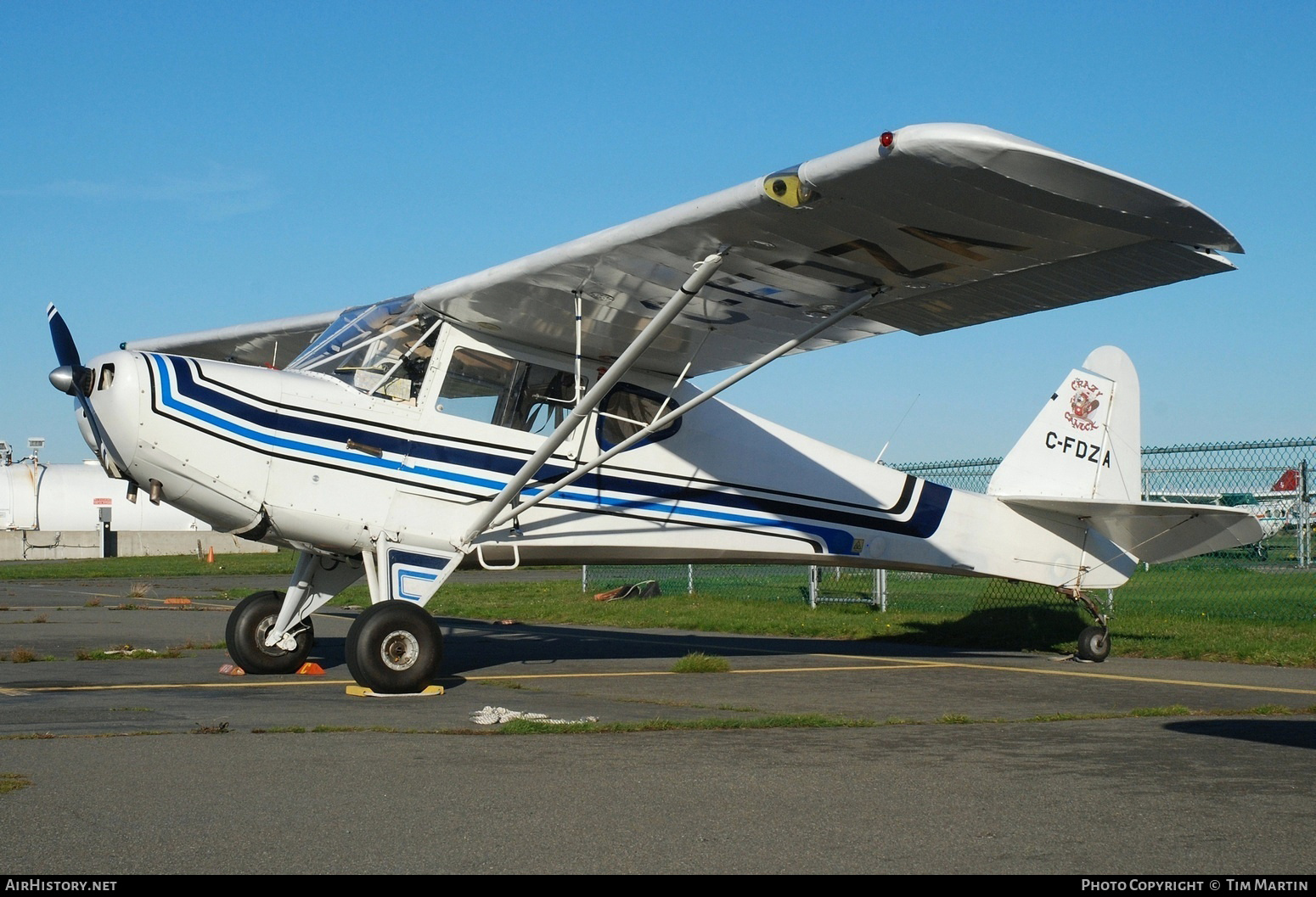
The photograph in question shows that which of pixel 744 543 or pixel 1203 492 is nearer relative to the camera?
pixel 744 543

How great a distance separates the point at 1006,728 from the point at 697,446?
4312 millimetres

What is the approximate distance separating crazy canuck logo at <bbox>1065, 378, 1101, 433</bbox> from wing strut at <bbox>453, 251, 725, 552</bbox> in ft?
18.2

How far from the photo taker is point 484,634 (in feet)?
45.3

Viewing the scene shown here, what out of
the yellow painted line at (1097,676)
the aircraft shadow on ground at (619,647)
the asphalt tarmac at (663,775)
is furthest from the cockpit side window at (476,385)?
the yellow painted line at (1097,676)

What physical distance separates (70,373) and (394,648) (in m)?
2.91

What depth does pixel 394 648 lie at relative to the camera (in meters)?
8.38

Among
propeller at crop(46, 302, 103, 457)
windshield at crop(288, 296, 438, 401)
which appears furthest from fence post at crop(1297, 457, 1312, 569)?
propeller at crop(46, 302, 103, 457)

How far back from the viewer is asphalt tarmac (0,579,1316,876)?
3.68 m

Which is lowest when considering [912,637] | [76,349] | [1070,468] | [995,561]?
[912,637]

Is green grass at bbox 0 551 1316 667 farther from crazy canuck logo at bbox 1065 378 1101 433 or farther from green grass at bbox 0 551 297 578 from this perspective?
green grass at bbox 0 551 297 578

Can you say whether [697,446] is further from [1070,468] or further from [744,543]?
[1070,468]

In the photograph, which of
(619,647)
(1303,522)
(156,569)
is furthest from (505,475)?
(156,569)

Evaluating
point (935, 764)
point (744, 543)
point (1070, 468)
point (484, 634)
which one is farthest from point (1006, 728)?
point (484, 634)

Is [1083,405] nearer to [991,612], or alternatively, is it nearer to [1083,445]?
[1083,445]
